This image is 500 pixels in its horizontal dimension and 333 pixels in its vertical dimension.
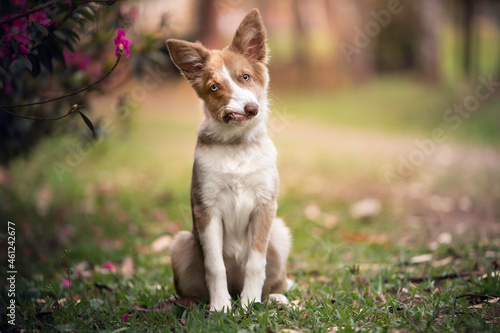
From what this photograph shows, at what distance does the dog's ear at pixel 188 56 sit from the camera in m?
3.19

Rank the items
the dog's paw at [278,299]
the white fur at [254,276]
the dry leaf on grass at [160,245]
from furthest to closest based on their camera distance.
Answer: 1. the dry leaf on grass at [160,245]
2. the dog's paw at [278,299]
3. the white fur at [254,276]

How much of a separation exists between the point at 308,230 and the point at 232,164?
283 cm

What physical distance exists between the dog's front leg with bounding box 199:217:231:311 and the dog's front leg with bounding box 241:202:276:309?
0.15 meters

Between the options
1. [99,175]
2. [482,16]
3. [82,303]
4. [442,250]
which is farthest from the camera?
[482,16]

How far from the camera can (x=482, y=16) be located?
1908 centimetres

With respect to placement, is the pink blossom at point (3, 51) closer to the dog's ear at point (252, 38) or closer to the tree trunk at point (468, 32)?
the dog's ear at point (252, 38)

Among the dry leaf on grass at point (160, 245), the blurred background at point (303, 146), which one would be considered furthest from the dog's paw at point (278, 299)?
the dry leaf on grass at point (160, 245)

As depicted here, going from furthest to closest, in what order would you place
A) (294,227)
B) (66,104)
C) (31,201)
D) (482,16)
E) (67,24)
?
(482,16)
(31,201)
(294,227)
(66,104)
(67,24)

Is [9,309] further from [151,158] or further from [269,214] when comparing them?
[151,158]

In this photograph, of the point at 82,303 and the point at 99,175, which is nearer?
the point at 82,303

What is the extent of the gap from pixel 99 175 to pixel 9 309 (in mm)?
5576

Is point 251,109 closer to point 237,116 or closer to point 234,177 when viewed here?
point 237,116

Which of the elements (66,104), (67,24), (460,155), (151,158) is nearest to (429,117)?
(460,155)

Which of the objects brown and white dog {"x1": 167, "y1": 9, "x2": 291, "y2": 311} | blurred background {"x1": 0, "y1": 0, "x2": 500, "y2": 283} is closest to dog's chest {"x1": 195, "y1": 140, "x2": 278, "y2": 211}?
brown and white dog {"x1": 167, "y1": 9, "x2": 291, "y2": 311}
